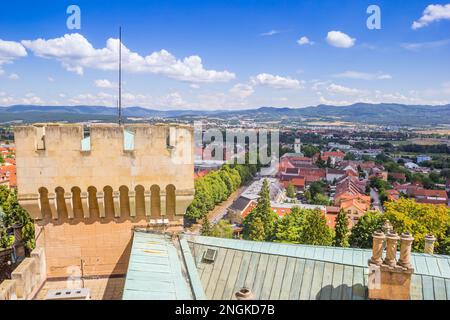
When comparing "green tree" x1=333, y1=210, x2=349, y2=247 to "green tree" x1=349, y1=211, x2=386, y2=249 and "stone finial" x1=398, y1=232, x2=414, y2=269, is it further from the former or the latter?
"stone finial" x1=398, y1=232, x2=414, y2=269

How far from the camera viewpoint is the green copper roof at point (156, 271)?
33.6ft

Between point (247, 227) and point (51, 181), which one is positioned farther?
point (247, 227)

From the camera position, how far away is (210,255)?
15.0 meters

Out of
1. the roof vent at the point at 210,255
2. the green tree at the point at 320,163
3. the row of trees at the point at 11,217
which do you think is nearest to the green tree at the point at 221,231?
the row of trees at the point at 11,217

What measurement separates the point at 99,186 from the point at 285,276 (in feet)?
24.3

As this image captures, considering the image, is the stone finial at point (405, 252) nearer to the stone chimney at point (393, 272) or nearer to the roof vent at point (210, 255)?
the stone chimney at point (393, 272)

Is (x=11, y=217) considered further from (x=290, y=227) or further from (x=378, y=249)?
(x=378, y=249)

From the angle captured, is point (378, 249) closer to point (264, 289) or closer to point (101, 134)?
point (264, 289)

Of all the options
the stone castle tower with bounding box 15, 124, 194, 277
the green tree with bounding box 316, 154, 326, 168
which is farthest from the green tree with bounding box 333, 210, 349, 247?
the green tree with bounding box 316, 154, 326, 168

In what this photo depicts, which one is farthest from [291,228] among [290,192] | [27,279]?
[290,192]

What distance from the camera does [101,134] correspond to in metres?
13.8

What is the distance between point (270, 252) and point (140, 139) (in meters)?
6.52
